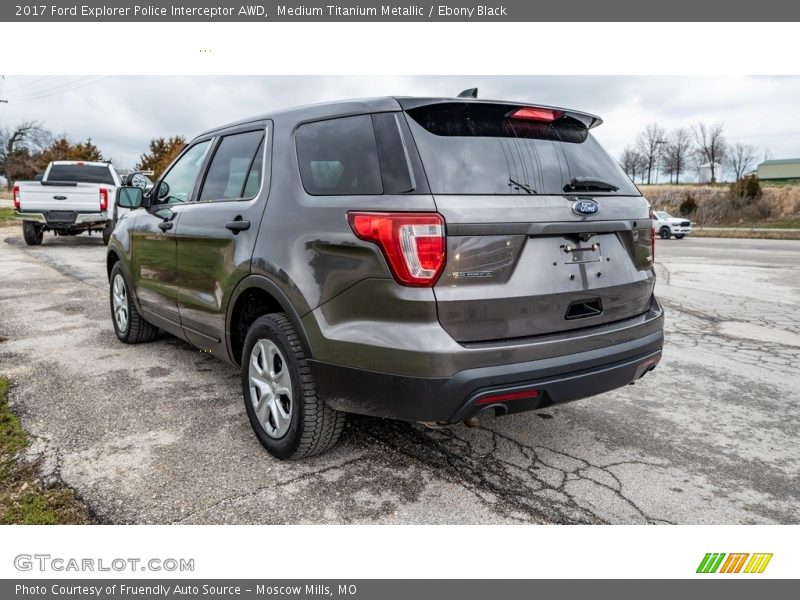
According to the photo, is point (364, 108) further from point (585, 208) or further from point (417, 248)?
point (585, 208)

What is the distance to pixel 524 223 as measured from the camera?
8.43ft

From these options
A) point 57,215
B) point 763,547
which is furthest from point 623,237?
point 57,215

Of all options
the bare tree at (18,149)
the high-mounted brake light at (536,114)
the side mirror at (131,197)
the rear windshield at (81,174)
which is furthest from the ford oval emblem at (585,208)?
the bare tree at (18,149)

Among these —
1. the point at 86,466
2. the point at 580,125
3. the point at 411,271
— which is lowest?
the point at 86,466

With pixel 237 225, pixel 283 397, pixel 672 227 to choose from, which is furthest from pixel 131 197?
pixel 672 227

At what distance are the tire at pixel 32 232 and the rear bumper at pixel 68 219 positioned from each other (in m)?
0.55

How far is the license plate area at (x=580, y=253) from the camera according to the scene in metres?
2.72

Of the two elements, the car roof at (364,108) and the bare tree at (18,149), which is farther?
the bare tree at (18,149)

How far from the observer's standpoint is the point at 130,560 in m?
2.37

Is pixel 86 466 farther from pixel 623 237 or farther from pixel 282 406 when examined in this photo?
pixel 623 237

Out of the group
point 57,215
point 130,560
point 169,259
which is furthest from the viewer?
point 57,215

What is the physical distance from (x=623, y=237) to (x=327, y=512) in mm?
1926

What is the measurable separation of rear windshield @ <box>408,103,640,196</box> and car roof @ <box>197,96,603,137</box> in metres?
0.03

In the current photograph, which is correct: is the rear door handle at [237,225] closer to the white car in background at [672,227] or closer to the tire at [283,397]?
the tire at [283,397]
